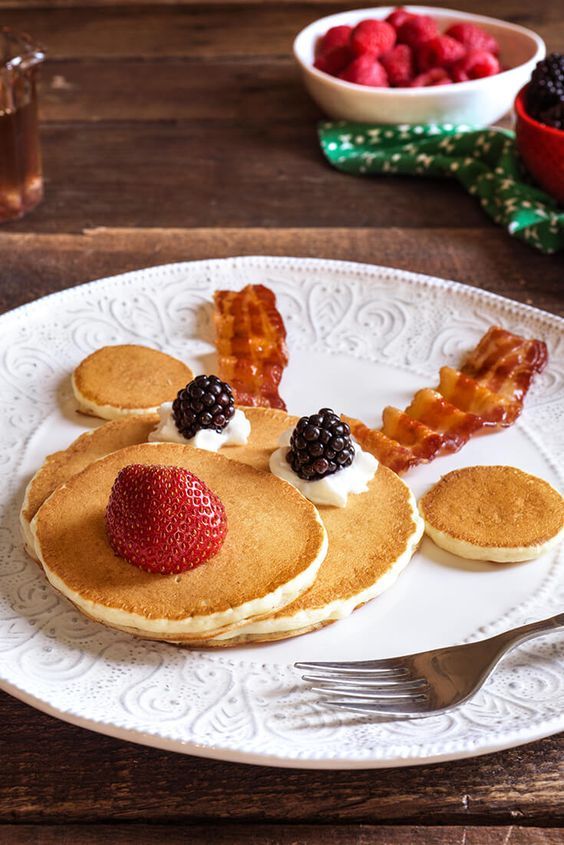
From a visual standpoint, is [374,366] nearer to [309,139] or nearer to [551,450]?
[551,450]

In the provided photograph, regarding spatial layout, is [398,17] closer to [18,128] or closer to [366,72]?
[366,72]

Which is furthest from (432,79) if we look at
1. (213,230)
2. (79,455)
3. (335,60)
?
(79,455)

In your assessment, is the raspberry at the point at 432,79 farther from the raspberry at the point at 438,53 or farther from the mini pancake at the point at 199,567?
the mini pancake at the point at 199,567

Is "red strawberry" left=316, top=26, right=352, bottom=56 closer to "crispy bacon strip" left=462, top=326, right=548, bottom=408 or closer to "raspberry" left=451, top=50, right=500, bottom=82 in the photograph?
"raspberry" left=451, top=50, right=500, bottom=82

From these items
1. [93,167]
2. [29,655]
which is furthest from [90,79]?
[29,655]

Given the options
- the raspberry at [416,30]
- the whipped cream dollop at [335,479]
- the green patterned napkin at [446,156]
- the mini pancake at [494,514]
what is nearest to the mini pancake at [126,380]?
the whipped cream dollop at [335,479]
